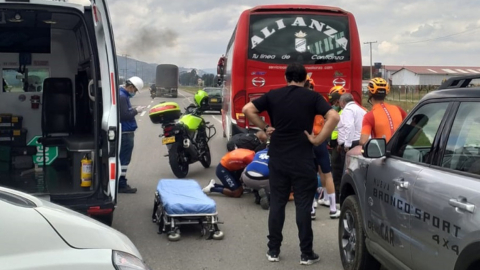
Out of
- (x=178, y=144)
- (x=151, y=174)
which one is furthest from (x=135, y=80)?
(x=151, y=174)

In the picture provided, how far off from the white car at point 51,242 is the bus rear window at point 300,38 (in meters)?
8.90

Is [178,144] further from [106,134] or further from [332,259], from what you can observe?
[332,259]

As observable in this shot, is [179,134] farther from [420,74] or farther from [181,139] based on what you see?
[420,74]

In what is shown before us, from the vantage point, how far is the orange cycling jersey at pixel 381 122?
6484mm

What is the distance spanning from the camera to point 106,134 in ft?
19.7

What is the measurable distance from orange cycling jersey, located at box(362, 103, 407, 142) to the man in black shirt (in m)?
1.11

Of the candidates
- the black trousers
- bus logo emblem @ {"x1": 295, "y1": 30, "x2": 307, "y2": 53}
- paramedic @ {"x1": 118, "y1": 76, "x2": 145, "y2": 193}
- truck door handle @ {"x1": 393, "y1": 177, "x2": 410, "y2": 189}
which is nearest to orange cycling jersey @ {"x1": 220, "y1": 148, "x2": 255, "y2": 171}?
paramedic @ {"x1": 118, "y1": 76, "x2": 145, "y2": 193}

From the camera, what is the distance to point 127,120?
9188 millimetres

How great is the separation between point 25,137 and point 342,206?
513 centimetres

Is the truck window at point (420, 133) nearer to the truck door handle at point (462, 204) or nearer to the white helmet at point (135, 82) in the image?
the truck door handle at point (462, 204)

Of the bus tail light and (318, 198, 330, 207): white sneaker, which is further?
the bus tail light

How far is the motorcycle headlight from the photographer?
8.42 ft

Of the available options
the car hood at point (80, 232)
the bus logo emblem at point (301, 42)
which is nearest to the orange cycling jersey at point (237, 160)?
the bus logo emblem at point (301, 42)

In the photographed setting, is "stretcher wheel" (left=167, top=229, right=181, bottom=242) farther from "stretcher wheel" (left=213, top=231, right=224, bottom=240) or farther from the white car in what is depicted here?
the white car
